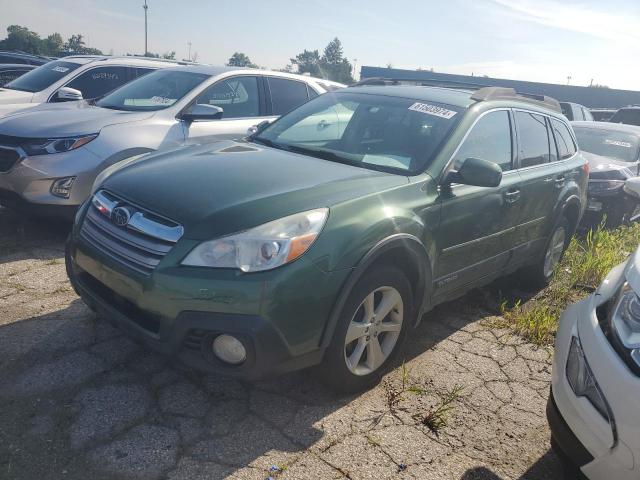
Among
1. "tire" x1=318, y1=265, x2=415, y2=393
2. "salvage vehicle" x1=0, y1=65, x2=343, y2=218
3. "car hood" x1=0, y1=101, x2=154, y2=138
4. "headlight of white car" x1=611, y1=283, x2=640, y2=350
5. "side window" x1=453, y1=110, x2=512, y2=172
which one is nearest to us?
"headlight of white car" x1=611, y1=283, x2=640, y2=350

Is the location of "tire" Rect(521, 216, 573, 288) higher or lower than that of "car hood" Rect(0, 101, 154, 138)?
lower

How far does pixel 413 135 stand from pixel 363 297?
1281 mm

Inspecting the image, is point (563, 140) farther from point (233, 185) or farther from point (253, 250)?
point (253, 250)

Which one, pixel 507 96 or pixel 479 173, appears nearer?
pixel 479 173

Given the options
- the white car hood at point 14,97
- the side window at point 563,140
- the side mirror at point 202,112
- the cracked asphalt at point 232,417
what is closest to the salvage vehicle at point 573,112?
the side window at point 563,140

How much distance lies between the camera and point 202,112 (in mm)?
5211

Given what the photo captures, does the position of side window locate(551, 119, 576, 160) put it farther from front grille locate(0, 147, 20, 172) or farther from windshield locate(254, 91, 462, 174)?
front grille locate(0, 147, 20, 172)

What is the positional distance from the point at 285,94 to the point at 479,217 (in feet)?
11.5

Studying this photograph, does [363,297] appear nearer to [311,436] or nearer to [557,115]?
[311,436]

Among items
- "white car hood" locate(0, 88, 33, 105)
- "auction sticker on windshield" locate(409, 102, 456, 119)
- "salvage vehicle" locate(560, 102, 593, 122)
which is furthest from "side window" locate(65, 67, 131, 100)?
"salvage vehicle" locate(560, 102, 593, 122)

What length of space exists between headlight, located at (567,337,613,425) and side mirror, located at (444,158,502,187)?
1123mm

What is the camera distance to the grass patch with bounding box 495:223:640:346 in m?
4.11

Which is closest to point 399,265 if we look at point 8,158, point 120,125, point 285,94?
point 120,125

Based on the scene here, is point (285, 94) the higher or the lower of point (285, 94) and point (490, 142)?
the lower
